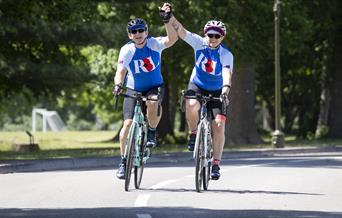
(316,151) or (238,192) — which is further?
(316,151)

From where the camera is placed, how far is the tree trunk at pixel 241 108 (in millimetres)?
37500

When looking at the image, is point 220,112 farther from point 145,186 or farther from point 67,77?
point 67,77

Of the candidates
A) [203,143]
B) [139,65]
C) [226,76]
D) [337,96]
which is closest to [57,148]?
[337,96]

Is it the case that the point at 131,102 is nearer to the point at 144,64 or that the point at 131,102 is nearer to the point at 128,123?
the point at 128,123

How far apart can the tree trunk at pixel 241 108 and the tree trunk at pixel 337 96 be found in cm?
708

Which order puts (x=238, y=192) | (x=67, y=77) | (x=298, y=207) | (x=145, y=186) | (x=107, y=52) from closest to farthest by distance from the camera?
(x=298, y=207) < (x=238, y=192) < (x=145, y=186) < (x=67, y=77) < (x=107, y=52)

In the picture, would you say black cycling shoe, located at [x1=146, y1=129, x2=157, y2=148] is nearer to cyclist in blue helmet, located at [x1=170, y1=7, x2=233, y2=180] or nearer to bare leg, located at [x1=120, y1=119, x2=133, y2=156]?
bare leg, located at [x1=120, y1=119, x2=133, y2=156]

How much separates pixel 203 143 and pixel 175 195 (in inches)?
35.7

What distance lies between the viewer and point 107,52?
41.9m

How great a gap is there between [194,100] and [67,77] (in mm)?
19383

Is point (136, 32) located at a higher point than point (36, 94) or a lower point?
higher

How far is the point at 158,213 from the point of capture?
11055 mm

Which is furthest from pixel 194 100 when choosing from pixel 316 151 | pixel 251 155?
pixel 316 151

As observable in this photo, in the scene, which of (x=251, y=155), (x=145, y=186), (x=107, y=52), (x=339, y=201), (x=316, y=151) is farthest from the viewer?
(x=107, y=52)
